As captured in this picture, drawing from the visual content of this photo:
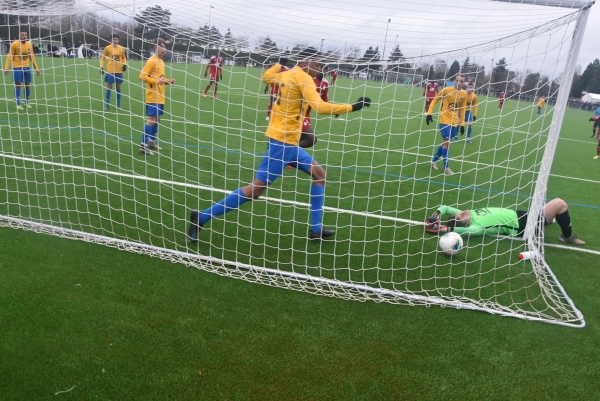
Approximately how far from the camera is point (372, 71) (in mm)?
4461

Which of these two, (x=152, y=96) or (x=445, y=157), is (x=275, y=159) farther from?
(x=445, y=157)

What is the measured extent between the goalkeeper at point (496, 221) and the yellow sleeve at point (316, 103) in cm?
196

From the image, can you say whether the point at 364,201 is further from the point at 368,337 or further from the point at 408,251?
the point at 368,337

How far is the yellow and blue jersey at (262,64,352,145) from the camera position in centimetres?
400

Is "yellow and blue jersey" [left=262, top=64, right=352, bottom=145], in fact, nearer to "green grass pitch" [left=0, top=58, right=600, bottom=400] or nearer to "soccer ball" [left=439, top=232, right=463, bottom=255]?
"green grass pitch" [left=0, top=58, right=600, bottom=400]

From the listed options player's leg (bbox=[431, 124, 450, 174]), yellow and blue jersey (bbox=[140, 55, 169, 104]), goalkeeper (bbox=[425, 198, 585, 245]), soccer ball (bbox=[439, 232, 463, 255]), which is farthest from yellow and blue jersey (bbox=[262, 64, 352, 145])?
player's leg (bbox=[431, 124, 450, 174])

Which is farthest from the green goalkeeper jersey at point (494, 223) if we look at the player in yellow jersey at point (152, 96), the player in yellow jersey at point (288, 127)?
the player in yellow jersey at point (152, 96)

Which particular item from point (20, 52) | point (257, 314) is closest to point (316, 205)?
point (257, 314)

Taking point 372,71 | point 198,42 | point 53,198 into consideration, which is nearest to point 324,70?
point 372,71

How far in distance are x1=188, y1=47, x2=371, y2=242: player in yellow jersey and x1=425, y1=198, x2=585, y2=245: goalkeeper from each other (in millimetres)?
1659

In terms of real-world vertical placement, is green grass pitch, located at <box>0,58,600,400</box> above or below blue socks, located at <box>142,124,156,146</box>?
below

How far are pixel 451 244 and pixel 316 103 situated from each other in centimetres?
200

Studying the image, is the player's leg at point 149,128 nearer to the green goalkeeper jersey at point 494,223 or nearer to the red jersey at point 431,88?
the red jersey at point 431,88

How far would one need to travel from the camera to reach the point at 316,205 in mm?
4734
